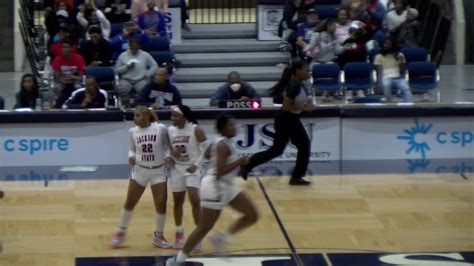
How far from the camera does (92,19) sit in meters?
23.6

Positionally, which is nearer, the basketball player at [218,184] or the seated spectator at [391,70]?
the basketball player at [218,184]

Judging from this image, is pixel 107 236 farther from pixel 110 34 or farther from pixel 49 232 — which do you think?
pixel 110 34

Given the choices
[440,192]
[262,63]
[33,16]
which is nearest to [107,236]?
[440,192]

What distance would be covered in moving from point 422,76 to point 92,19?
269 inches

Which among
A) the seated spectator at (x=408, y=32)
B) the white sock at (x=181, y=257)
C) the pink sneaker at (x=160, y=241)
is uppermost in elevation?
the seated spectator at (x=408, y=32)

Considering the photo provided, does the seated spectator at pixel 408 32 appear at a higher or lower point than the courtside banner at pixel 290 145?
higher

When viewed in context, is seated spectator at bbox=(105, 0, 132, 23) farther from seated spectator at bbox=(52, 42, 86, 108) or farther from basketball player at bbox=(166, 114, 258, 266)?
basketball player at bbox=(166, 114, 258, 266)

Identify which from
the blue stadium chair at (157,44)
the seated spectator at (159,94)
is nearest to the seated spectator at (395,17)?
the blue stadium chair at (157,44)

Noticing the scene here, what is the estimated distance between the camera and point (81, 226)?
15.0 meters

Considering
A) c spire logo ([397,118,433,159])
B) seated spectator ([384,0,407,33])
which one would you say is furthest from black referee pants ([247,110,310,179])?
seated spectator ([384,0,407,33])

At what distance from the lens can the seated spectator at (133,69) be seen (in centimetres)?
2120

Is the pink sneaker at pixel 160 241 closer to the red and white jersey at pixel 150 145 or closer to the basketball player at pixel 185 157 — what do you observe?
the basketball player at pixel 185 157

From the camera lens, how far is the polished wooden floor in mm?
13891

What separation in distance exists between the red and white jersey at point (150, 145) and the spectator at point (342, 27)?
10.1 meters
